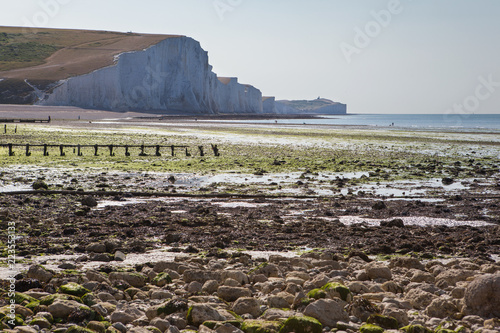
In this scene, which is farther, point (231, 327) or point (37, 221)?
point (37, 221)

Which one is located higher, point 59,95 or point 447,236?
point 59,95

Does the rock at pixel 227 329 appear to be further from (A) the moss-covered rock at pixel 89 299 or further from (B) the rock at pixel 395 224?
(B) the rock at pixel 395 224

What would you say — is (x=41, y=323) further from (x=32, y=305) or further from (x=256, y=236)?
(x=256, y=236)

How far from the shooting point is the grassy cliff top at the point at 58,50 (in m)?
103

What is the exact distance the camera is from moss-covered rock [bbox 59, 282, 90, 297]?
20.1ft

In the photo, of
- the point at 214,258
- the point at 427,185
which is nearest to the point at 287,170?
the point at 427,185

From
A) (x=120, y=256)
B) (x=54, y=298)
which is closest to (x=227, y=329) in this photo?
(x=54, y=298)

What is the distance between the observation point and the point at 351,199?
15531mm

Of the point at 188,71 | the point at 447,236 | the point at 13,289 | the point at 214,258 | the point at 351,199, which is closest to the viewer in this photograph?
the point at 13,289

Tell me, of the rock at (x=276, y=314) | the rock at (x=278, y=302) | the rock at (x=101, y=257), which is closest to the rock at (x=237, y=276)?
the rock at (x=278, y=302)

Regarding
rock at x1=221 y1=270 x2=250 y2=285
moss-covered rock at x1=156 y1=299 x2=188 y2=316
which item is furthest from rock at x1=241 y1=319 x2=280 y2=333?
rock at x1=221 y1=270 x2=250 y2=285

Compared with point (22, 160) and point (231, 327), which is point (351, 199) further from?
point (22, 160)

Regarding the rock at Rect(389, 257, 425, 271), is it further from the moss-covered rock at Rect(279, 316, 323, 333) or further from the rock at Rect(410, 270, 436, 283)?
the moss-covered rock at Rect(279, 316, 323, 333)

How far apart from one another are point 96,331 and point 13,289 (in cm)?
Result: 156
